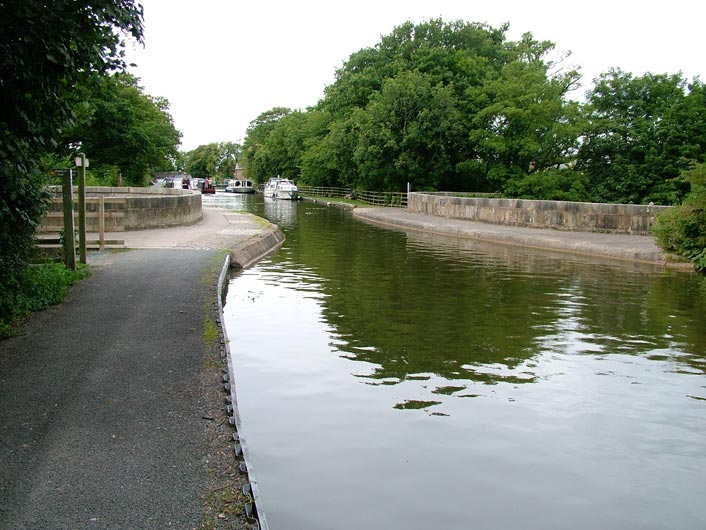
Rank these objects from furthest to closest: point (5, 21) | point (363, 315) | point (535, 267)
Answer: point (535, 267), point (363, 315), point (5, 21)

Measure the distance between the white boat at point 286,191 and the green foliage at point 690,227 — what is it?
50004 mm

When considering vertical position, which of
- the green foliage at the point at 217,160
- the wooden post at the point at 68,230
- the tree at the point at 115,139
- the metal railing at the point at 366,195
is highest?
the green foliage at the point at 217,160

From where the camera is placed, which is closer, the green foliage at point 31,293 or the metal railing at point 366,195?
the green foliage at point 31,293

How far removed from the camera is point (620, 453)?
18.4 ft

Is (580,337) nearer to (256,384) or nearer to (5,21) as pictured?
(256,384)

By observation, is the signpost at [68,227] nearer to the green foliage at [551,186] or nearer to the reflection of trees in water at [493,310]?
the reflection of trees in water at [493,310]

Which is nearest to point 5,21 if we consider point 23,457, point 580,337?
point 23,457

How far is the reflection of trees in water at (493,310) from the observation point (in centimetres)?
846

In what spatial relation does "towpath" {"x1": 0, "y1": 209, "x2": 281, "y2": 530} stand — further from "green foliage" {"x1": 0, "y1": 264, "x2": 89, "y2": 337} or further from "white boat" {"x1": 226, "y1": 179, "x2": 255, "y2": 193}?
"white boat" {"x1": 226, "y1": 179, "x2": 255, "y2": 193}

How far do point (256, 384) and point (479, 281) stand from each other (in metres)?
8.28

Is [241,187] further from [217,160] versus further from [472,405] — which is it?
[472,405]

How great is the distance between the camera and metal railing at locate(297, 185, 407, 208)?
159 ft

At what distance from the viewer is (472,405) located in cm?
668

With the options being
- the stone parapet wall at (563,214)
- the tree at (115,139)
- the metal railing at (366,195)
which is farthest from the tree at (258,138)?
the stone parapet wall at (563,214)
